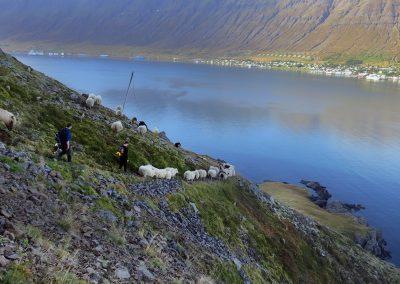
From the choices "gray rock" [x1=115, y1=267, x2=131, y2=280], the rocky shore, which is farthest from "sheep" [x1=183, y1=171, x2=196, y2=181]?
the rocky shore

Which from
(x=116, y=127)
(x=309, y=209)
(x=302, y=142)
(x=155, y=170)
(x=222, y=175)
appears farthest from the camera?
(x=302, y=142)

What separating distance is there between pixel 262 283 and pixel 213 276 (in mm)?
6605

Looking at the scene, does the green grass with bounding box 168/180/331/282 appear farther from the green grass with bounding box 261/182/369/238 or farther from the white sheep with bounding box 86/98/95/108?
the green grass with bounding box 261/182/369/238

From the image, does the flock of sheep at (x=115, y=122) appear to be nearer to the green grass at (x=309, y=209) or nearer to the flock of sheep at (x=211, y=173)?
the flock of sheep at (x=211, y=173)

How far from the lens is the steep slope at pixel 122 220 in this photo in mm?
15695

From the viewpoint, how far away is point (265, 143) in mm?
137625

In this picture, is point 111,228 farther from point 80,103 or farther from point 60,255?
point 80,103

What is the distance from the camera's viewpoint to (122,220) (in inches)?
853

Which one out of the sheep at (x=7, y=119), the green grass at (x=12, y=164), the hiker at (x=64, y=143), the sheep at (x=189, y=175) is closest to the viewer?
the green grass at (x=12, y=164)

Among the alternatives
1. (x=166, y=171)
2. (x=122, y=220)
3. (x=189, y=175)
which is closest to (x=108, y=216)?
(x=122, y=220)

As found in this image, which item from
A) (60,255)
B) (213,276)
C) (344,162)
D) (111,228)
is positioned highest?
(60,255)

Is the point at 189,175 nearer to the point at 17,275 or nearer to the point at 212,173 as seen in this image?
the point at 212,173

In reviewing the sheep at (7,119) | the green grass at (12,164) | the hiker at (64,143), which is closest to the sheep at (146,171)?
the hiker at (64,143)

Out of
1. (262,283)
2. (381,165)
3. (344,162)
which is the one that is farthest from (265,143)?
(262,283)
